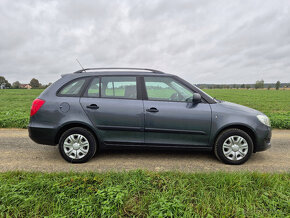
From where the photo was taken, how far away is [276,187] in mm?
2451

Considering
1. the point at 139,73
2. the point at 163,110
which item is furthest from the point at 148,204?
the point at 139,73

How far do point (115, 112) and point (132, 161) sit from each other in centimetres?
99

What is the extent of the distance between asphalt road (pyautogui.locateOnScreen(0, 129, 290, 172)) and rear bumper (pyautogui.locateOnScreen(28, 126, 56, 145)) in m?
0.41

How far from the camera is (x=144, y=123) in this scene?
3395mm

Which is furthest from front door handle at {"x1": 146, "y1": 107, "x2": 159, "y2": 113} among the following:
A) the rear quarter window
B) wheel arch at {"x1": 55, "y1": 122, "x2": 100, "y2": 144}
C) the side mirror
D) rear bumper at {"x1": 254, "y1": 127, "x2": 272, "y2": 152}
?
rear bumper at {"x1": 254, "y1": 127, "x2": 272, "y2": 152}

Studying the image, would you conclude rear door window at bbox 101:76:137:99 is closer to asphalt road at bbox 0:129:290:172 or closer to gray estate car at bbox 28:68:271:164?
gray estate car at bbox 28:68:271:164

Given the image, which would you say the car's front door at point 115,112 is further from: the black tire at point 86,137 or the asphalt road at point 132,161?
the asphalt road at point 132,161

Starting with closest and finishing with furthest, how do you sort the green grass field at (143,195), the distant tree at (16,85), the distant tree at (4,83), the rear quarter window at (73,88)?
the green grass field at (143,195), the rear quarter window at (73,88), the distant tree at (4,83), the distant tree at (16,85)

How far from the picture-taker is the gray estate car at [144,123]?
338cm

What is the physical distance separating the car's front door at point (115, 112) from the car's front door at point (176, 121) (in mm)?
182

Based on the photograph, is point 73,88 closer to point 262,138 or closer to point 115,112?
point 115,112

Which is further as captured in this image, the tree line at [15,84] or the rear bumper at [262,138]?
the tree line at [15,84]

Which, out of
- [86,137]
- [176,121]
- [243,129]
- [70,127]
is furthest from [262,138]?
[70,127]

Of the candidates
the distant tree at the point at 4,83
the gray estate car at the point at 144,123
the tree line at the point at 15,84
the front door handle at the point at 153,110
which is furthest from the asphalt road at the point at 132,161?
the distant tree at the point at 4,83
